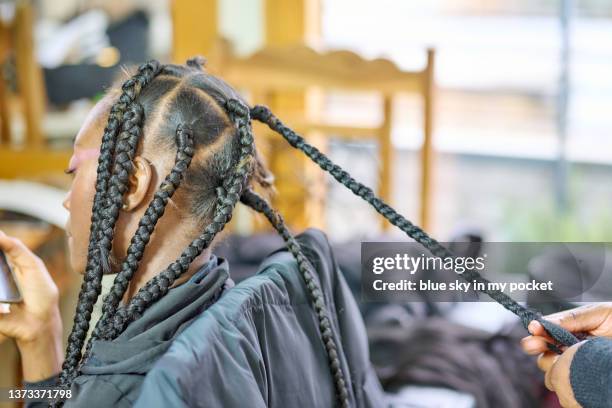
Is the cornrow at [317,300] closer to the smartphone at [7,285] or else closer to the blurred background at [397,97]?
the smartphone at [7,285]

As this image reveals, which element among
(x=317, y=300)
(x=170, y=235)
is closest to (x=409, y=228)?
(x=317, y=300)

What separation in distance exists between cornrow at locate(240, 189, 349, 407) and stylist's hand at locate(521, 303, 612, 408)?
0.64 ft

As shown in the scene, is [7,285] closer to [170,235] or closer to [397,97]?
[170,235]

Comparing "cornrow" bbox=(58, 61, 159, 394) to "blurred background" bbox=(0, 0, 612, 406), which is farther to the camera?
"blurred background" bbox=(0, 0, 612, 406)

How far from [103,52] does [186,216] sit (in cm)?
189

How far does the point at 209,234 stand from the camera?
0.77 m

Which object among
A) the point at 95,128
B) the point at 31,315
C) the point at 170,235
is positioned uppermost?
the point at 95,128

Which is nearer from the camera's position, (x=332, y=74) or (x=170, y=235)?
(x=170, y=235)

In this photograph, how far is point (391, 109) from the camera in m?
2.19

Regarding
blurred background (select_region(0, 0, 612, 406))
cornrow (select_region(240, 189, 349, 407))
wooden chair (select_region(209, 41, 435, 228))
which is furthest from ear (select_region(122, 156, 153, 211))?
blurred background (select_region(0, 0, 612, 406))

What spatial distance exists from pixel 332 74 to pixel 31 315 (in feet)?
4.31

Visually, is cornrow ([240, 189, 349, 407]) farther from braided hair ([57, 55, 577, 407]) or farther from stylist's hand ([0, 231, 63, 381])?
stylist's hand ([0, 231, 63, 381])

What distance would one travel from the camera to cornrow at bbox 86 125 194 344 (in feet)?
2.48

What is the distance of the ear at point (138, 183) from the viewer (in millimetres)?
778
